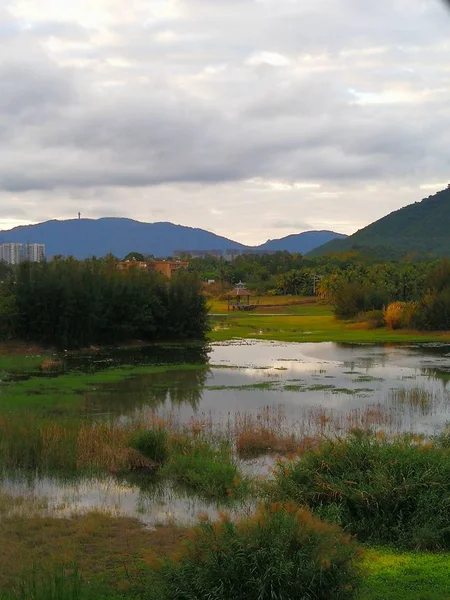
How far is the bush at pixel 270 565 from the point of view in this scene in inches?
265

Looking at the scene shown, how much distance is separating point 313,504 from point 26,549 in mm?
4226

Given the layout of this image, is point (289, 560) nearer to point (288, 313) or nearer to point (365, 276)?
point (288, 313)

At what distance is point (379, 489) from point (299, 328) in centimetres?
4426

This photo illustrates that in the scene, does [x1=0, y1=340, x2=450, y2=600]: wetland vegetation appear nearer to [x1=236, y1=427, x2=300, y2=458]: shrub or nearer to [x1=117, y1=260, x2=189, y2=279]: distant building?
[x1=236, y1=427, x2=300, y2=458]: shrub

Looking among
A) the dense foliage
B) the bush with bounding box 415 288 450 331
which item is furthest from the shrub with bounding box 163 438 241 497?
the bush with bounding box 415 288 450 331

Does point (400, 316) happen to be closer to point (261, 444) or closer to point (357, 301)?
point (357, 301)

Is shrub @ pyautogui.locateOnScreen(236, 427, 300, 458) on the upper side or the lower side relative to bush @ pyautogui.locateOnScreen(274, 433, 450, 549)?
lower

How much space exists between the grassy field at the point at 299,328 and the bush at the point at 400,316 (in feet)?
2.40

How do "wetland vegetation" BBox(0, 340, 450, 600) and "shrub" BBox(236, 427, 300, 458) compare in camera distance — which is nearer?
"wetland vegetation" BBox(0, 340, 450, 600)

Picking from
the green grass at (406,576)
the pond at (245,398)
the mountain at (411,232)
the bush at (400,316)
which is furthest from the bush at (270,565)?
the mountain at (411,232)

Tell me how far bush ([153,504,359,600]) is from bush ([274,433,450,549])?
2.86 m

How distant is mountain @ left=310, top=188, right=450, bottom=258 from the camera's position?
153375 mm

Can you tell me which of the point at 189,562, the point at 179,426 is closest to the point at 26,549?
the point at 189,562

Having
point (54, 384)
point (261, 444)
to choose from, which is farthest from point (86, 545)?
point (54, 384)
